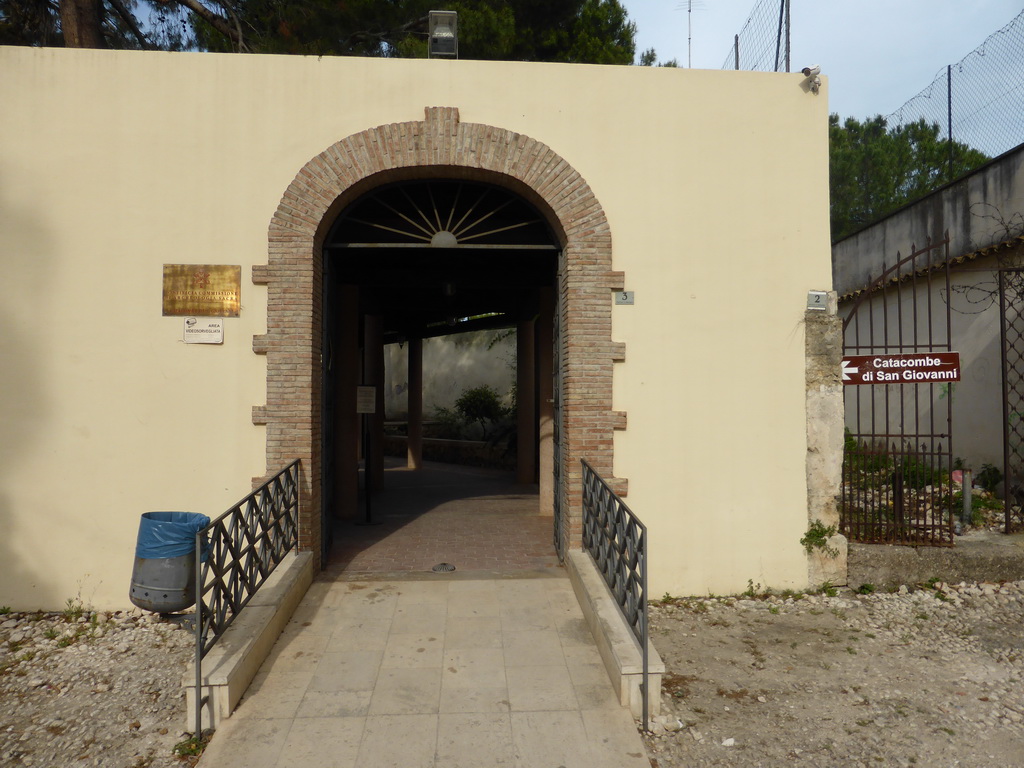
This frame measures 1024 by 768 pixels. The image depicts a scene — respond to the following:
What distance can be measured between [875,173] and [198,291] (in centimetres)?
1991

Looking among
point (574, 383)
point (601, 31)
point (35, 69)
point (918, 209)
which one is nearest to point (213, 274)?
point (35, 69)

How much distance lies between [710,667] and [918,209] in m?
7.15

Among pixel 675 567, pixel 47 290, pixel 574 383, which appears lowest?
pixel 675 567

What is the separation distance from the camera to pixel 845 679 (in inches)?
163

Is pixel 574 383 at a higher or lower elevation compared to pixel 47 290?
lower

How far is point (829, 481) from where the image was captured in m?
5.52

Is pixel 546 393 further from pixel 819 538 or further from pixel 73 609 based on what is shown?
pixel 73 609

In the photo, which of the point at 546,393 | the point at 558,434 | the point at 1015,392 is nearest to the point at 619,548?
the point at 558,434

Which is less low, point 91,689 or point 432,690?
point 432,690

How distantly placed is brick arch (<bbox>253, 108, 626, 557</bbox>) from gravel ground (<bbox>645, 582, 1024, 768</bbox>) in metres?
1.41

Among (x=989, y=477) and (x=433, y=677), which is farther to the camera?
(x=989, y=477)

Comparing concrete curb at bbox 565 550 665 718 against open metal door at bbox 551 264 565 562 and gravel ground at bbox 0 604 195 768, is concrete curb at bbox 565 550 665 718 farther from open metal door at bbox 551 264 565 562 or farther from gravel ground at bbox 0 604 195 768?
gravel ground at bbox 0 604 195 768

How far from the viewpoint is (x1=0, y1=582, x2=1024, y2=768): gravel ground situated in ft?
11.3

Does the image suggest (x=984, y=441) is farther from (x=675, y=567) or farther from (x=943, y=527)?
(x=675, y=567)
